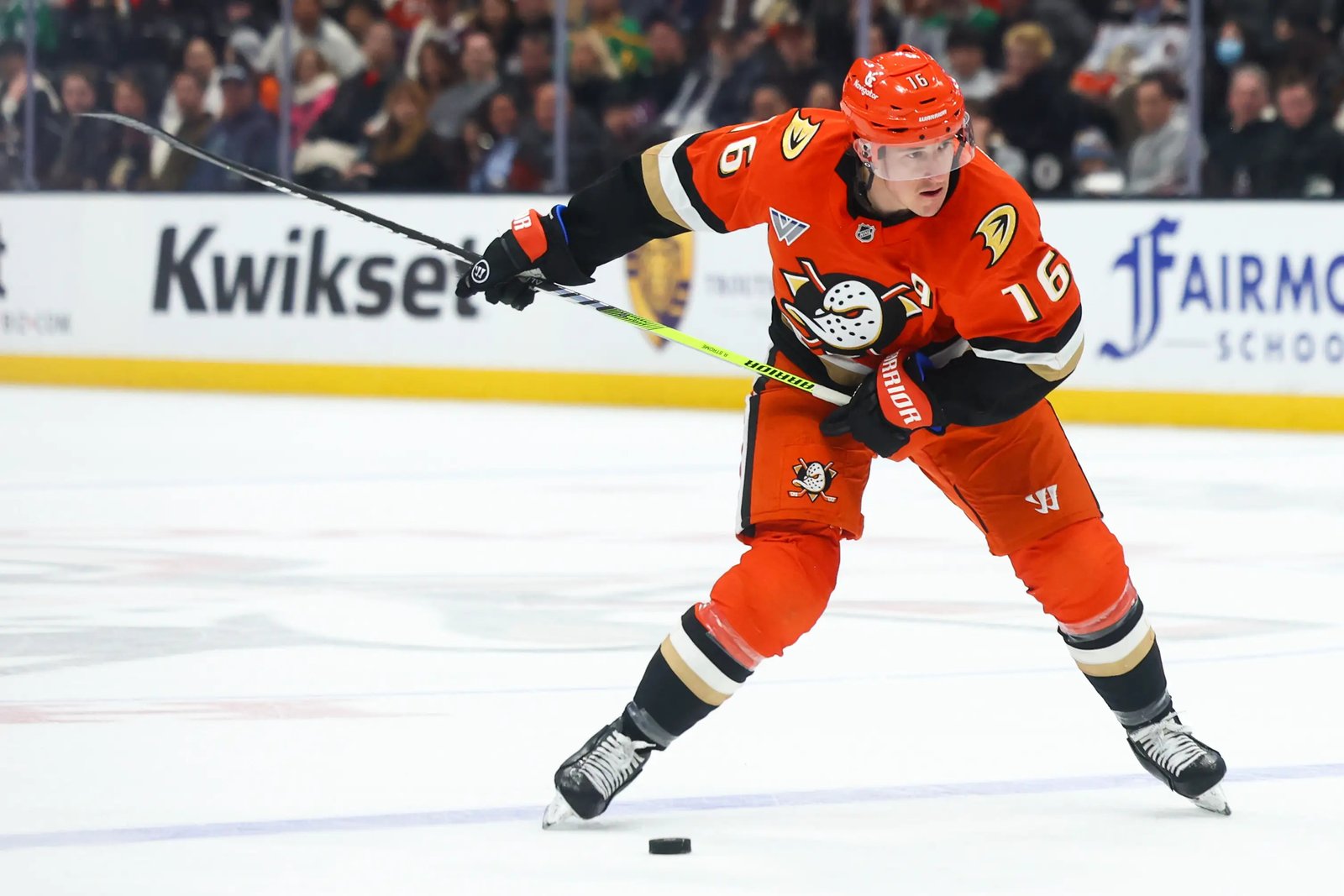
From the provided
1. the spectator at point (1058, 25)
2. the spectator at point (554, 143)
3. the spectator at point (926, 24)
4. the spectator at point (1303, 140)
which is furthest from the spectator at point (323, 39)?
the spectator at point (1303, 140)

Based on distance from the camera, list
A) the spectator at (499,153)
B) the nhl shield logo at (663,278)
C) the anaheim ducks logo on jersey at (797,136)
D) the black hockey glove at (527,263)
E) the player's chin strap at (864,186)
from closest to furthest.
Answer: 1. the player's chin strap at (864,186)
2. the anaheim ducks logo on jersey at (797,136)
3. the black hockey glove at (527,263)
4. the nhl shield logo at (663,278)
5. the spectator at (499,153)

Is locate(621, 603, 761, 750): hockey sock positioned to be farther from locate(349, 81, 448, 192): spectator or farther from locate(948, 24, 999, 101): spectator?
locate(349, 81, 448, 192): spectator

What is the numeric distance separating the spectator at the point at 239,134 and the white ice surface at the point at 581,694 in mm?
3636

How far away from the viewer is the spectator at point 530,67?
425 inches

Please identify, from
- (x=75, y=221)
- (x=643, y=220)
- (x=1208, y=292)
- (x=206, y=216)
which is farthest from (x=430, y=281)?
(x=643, y=220)

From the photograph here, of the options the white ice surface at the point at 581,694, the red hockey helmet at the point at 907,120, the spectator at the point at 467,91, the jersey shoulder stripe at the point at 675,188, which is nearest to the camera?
the white ice surface at the point at 581,694

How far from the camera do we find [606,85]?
10.8 meters

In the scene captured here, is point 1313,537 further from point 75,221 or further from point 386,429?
point 75,221

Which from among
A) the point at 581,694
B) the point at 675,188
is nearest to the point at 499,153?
the point at 581,694

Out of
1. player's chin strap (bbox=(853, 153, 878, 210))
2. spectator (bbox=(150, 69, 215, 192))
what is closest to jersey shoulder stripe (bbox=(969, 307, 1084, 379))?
player's chin strap (bbox=(853, 153, 878, 210))

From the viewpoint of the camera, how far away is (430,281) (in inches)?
428

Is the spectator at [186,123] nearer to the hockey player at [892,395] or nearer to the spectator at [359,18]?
the spectator at [359,18]

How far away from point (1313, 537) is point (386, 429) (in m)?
4.18

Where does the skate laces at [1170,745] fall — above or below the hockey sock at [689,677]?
below
